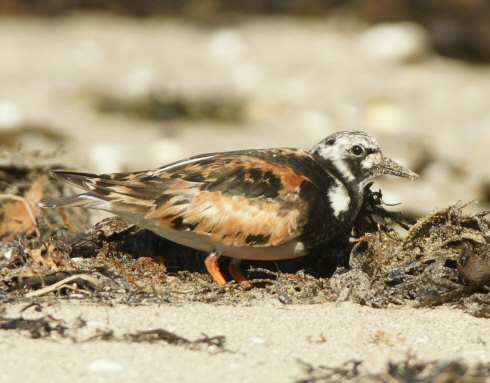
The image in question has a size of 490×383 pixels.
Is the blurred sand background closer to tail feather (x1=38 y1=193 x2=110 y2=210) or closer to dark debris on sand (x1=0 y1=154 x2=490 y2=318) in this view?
dark debris on sand (x1=0 y1=154 x2=490 y2=318)

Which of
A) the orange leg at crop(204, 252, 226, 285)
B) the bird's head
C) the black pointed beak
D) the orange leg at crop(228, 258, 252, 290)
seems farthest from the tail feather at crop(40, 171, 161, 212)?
the black pointed beak

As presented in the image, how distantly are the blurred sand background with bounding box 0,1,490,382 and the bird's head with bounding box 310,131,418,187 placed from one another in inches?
32.9

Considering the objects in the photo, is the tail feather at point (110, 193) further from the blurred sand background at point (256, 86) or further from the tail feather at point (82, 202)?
the blurred sand background at point (256, 86)

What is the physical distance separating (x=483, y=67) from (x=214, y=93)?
2.75 metres

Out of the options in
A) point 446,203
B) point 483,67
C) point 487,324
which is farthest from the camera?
point 483,67

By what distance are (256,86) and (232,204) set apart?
479cm

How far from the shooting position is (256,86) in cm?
850

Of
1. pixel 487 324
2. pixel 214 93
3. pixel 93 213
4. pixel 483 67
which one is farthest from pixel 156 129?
pixel 487 324

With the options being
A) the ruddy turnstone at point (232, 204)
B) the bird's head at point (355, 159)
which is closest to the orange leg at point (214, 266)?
the ruddy turnstone at point (232, 204)

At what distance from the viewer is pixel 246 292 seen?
3.69 m

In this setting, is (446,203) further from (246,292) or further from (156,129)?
(246,292)

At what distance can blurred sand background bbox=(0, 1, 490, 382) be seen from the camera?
717cm

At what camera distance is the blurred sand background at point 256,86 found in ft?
23.5

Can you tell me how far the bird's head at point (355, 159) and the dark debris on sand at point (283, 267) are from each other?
11cm
